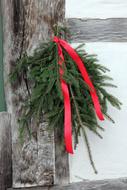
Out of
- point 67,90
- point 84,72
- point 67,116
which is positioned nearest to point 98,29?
point 84,72

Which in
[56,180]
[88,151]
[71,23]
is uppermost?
[71,23]

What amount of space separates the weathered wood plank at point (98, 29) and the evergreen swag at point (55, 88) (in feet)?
0.20

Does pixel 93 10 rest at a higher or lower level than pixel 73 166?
higher

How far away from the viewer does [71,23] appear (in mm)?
2100

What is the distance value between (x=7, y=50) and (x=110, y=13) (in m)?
0.55

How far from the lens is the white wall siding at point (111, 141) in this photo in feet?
7.11

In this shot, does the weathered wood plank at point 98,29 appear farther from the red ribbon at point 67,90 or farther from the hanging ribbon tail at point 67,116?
the hanging ribbon tail at point 67,116

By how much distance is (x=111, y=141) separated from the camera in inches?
87.6

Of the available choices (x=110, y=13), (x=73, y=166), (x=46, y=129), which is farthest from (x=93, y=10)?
(x=73, y=166)

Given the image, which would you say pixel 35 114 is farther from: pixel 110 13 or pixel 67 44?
pixel 110 13

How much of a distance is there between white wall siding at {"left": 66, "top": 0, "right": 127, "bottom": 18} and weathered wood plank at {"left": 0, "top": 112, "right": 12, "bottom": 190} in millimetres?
611

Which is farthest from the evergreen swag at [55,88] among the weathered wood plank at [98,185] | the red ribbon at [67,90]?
the weathered wood plank at [98,185]

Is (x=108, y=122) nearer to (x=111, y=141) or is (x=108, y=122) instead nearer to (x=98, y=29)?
(x=111, y=141)

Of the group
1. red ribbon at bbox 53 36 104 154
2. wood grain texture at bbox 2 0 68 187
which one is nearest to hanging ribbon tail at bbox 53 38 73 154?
red ribbon at bbox 53 36 104 154
